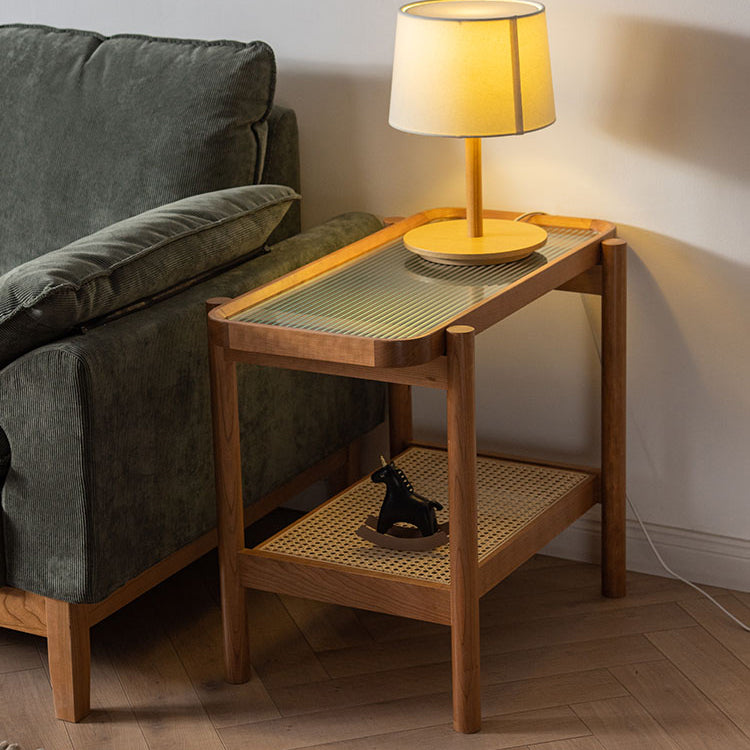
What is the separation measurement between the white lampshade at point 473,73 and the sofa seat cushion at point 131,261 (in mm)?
305

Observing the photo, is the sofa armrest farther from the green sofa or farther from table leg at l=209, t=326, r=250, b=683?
table leg at l=209, t=326, r=250, b=683

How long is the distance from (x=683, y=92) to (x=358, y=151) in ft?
2.01

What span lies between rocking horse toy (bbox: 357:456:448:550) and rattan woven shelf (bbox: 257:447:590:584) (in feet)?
0.05

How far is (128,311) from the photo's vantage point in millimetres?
1816

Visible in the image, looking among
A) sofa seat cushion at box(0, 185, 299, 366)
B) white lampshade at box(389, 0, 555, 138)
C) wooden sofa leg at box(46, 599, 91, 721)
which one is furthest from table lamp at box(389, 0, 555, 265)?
wooden sofa leg at box(46, 599, 91, 721)

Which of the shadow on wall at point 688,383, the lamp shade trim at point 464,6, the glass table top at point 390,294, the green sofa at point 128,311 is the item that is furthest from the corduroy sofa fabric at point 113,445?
the shadow on wall at point 688,383

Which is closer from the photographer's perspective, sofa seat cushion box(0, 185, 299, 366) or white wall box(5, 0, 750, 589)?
sofa seat cushion box(0, 185, 299, 366)

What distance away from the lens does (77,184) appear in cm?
223

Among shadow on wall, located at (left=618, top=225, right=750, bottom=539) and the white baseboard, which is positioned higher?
shadow on wall, located at (left=618, top=225, right=750, bottom=539)

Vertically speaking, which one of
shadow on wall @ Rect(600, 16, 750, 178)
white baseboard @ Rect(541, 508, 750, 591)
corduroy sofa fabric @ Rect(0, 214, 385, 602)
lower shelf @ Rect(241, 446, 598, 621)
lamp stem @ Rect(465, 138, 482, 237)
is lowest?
white baseboard @ Rect(541, 508, 750, 591)

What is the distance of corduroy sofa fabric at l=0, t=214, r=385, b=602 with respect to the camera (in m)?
1.69

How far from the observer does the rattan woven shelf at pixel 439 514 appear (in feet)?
6.24

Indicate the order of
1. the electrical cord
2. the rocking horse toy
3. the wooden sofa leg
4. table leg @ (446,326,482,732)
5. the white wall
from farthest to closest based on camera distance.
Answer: the electrical cord
the white wall
the rocking horse toy
the wooden sofa leg
table leg @ (446,326,482,732)

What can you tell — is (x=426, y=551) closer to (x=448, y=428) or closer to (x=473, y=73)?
(x=448, y=428)
